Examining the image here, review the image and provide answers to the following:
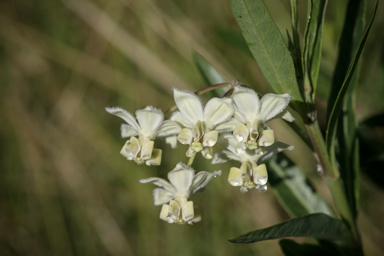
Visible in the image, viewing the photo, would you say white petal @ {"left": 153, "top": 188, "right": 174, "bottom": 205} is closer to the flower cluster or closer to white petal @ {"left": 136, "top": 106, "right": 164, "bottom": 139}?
the flower cluster

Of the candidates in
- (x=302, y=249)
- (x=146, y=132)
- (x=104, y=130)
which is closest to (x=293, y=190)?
(x=302, y=249)

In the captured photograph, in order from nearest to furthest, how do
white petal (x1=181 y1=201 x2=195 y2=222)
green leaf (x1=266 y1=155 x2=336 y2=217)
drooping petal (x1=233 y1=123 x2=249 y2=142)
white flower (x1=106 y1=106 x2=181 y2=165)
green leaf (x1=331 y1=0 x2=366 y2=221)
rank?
drooping petal (x1=233 y1=123 x2=249 y2=142), white flower (x1=106 y1=106 x2=181 y2=165), white petal (x1=181 y1=201 x2=195 y2=222), green leaf (x1=331 y1=0 x2=366 y2=221), green leaf (x1=266 y1=155 x2=336 y2=217)

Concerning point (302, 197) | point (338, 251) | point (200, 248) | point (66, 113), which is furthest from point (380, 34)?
point (66, 113)

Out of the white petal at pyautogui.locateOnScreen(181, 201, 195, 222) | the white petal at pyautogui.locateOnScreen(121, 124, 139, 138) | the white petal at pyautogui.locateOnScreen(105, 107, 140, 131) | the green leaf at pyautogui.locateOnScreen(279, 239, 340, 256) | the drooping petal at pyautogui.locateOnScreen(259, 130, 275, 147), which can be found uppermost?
the white petal at pyautogui.locateOnScreen(105, 107, 140, 131)

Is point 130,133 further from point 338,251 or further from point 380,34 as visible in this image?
point 380,34

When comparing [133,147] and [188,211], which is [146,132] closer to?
[133,147]

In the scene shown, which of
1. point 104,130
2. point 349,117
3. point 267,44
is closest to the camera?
point 267,44

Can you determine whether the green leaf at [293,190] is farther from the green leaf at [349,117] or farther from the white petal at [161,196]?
the white petal at [161,196]

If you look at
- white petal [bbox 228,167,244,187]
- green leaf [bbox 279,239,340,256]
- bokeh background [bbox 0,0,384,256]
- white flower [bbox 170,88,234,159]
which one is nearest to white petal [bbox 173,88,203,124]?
white flower [bbox 170,88,234,159]
